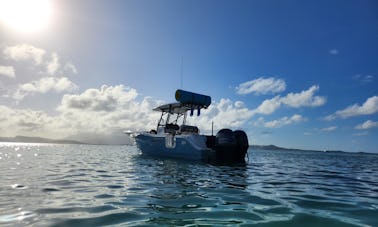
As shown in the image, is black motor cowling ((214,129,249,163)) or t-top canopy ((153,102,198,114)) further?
t-top canopy ((153,102,198,114))

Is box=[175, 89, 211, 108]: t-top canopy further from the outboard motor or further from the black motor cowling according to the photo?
the outboard motor

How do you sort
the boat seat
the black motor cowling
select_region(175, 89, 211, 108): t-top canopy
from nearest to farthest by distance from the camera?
the black motor cowling < select_region(175, 89, 211, 108): t-top canopy < the boat seat

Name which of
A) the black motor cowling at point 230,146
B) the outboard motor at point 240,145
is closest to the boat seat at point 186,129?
the black motor cowling at point 230,146

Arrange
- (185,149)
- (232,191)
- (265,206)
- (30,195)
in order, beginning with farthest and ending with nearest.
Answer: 1. (185,149)
2. (232,191)
3. (30,195)
4. (265,206)

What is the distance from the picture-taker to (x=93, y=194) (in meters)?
8.59

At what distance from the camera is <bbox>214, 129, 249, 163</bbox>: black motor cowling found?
2491 cm

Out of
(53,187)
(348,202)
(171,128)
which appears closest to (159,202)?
(53,187)

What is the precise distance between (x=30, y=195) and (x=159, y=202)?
3.69 metres

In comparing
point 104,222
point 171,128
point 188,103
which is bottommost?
point 104,222

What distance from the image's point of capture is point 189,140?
26281 mm

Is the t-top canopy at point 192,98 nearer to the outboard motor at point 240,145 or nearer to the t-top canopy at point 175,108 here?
the t-top canopy at point 175,108

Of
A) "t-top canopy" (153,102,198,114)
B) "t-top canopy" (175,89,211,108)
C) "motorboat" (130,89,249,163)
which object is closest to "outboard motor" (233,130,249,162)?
"motorboat" (130,89,249,163)

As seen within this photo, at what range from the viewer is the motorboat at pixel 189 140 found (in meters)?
25.1

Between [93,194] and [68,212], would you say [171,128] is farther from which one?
[68,212]
